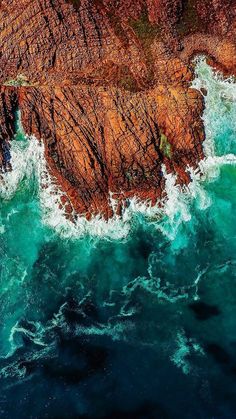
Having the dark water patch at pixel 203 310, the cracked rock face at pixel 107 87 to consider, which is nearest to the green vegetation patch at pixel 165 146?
the cracked rock face at pixel 107 87

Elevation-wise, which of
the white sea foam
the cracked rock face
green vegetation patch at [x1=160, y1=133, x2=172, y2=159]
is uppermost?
the cracked rock face

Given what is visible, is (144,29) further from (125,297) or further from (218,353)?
(218,353)

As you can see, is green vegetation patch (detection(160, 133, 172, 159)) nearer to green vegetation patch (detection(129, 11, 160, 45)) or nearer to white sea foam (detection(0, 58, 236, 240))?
white sea foam (detection(0, 58, 236, 240))

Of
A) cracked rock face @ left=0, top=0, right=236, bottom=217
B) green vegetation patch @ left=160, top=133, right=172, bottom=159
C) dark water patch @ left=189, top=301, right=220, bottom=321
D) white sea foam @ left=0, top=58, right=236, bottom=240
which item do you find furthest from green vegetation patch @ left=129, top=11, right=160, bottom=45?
dark water patch @ left=189, top=301, right=220, bottom=321

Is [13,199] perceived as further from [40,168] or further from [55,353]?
[55,353]

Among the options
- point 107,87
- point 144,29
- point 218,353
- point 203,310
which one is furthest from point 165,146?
point 218,353

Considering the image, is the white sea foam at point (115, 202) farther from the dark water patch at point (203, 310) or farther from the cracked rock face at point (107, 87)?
the dark water patch at point (203, 310)

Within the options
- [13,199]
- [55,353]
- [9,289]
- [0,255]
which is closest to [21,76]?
[13,199]
